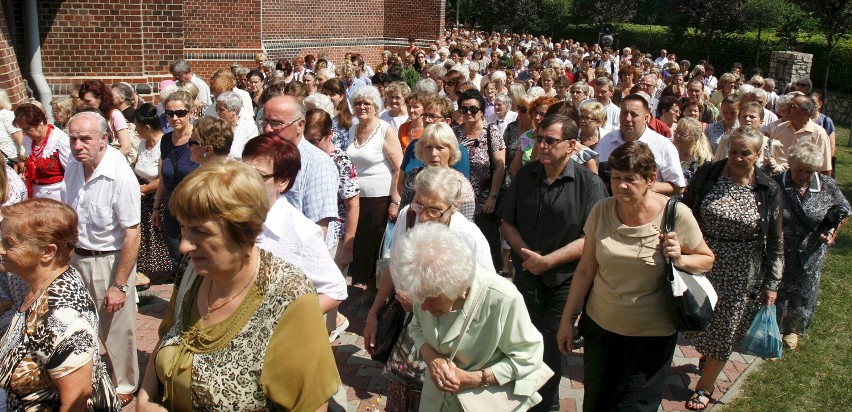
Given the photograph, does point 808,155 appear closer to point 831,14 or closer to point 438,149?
point 438,149

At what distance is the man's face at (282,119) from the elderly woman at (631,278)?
6.28 feet

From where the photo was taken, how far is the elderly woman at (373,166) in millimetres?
6633

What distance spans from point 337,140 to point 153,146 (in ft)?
5.80

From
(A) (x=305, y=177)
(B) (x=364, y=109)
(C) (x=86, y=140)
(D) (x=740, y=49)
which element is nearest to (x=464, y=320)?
(A) (x=305, y=177)

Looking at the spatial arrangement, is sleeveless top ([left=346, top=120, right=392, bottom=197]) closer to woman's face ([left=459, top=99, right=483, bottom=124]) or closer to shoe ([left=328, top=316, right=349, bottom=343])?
woman's face ([left=459, top=99, right=483, bottom=124])

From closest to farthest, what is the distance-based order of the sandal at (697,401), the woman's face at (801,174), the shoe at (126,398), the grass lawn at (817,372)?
the shoe at (126,398), the sandal at (697,401), the grass lawn at (817,372), the woman's face at (801,174)

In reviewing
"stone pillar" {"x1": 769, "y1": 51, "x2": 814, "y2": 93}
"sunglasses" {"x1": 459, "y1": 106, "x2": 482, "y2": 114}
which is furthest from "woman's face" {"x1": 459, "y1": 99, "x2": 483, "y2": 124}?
"stone pillar" {"x1": 769, "y1": 51, "x2": 814, "y2": 93}

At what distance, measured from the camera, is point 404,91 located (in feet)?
27.8

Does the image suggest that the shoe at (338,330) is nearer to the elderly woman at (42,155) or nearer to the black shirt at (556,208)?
the black shirt at (556,208)

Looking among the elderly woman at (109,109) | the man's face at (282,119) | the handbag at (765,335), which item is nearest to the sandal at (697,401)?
the handbag at (765,335)

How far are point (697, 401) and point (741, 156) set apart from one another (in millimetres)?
1647

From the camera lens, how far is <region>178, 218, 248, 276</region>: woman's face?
259cm

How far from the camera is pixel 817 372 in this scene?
5895 millimetres

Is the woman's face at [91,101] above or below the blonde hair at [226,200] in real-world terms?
below
